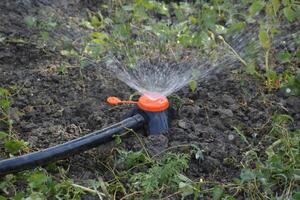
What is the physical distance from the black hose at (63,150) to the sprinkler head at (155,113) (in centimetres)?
7

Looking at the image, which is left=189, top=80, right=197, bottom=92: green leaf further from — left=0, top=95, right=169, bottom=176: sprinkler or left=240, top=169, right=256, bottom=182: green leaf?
left=240, top=169, right=256, bottom=182: green leaf

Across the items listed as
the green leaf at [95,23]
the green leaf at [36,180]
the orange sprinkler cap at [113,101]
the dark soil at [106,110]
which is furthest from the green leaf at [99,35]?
the green leaf at [36,180]

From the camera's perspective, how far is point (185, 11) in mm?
2863

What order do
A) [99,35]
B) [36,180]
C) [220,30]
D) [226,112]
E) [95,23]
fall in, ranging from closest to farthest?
[36,180], [226,112], [99,35], [220,30], [95,23]

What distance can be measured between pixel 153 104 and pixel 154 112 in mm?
27

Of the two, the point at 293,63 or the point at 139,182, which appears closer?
the point at 139,182

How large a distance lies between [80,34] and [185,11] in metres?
0.53

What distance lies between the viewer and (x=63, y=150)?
1.81m

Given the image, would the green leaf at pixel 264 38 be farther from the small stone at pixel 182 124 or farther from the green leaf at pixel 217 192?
the green leaf at pixel 217 192

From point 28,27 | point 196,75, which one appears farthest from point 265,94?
point 28,27

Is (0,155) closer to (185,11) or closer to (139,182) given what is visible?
Answer: (139,182)

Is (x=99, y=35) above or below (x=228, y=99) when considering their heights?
above

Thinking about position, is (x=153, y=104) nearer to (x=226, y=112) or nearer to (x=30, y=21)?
(x=226, y=112)

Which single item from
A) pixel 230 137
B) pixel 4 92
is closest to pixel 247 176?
pixel 230 137
